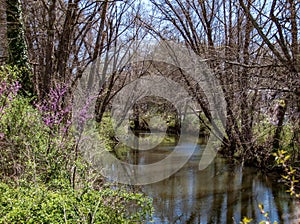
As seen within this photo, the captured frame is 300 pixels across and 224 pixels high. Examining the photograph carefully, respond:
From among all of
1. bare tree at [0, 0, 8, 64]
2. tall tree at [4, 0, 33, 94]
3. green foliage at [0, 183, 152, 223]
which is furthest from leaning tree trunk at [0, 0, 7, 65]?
green foliage at [0, 183, 152, 223]

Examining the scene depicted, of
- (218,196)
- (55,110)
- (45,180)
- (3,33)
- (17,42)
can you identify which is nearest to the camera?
(45,180)

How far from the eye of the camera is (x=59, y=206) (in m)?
3.29

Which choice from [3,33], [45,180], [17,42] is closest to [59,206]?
[45,180]

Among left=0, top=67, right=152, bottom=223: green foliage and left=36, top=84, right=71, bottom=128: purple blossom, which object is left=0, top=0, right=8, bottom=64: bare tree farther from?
left=36, top=84, right=71, bottom=128: purple blossom

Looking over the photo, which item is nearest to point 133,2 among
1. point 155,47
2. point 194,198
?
point 155,47

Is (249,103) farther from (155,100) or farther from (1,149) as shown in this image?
Answer: (155,100)

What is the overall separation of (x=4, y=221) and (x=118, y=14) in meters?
10.7

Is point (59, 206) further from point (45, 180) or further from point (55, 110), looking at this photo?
point (55, 110)

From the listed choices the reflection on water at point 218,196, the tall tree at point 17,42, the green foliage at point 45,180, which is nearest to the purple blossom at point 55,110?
the green foliage at point 45,180

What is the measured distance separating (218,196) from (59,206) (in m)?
4.58

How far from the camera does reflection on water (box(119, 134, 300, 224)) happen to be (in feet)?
19.3

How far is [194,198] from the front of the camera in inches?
271

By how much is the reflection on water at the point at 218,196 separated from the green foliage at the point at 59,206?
2.19 m

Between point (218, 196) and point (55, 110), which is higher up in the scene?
point (55, 110)
